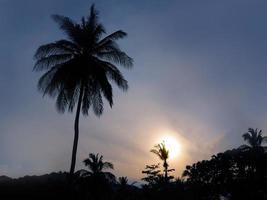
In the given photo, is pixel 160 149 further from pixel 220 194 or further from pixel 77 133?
pixel 77 133

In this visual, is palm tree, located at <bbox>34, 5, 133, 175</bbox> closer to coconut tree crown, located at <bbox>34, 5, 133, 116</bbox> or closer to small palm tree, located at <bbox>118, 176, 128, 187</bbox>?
coconut tree crown, located at <bbox>34, 5, 133, 116</bbox>

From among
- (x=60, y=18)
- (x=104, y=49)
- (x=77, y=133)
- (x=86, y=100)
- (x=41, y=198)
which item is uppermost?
(x=60, y=18)

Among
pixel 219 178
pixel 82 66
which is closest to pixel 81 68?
pixel 82 66

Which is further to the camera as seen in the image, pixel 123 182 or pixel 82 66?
pixel 123 182

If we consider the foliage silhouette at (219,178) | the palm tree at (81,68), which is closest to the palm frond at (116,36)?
the palm tree at (81,68)

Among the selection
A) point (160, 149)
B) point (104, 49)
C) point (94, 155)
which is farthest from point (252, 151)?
point (104, 49)

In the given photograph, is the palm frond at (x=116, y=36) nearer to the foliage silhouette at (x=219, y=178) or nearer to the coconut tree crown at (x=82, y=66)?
the coconut tree crown at (x=82, y=66)

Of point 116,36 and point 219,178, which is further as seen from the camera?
point 219,178

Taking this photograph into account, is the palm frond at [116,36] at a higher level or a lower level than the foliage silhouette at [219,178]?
higher

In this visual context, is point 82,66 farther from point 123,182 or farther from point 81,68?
point 123,182

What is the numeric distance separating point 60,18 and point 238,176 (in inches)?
1337

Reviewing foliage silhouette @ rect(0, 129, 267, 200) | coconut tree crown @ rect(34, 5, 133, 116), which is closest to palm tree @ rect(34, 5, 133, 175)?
coconut tree crown @ rect(34, 5, 133, 116)

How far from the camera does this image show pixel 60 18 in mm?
32562

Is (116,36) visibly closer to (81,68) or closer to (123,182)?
(81,68)
